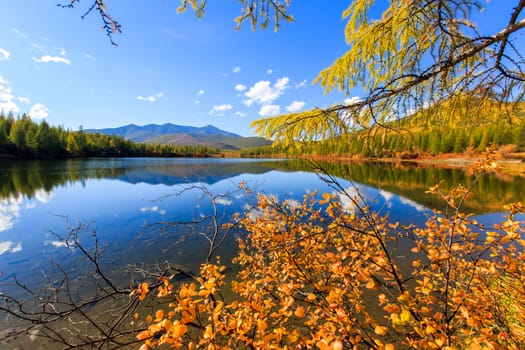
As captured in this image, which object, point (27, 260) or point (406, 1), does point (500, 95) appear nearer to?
point (406, 1)

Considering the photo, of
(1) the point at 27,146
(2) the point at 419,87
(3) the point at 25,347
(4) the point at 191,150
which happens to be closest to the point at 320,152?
(2) the point at 419,87

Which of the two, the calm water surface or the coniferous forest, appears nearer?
the calm water surface

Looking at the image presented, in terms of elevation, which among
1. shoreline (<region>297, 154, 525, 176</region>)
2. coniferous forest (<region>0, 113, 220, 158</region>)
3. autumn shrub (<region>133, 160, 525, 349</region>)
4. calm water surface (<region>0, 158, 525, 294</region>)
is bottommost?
calm water surface (<region>0, 158, 525, 294</region>)

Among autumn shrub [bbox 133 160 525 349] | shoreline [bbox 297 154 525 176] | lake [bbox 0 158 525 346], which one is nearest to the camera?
autumn shrub [bbox 133 160 525 349]

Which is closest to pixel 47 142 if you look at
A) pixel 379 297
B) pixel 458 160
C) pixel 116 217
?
pixel 116 217

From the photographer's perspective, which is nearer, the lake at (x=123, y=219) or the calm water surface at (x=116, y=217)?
the lake at (x=123, y=219)

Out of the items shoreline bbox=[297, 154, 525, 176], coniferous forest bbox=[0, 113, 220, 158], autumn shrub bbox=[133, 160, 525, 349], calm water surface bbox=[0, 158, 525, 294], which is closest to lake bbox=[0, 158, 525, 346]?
calm water surface bbox=[0, 158, 525, 294]

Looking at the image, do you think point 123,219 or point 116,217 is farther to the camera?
point 116,217

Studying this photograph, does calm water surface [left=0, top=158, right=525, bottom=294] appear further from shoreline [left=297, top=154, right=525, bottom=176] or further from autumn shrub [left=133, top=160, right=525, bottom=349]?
autumn shrub [left=133, top=160, right=525, bottom=349]

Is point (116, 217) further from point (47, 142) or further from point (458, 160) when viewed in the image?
point (47, 142)

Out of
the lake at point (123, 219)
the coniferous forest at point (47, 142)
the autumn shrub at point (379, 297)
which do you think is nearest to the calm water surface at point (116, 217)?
the lake at point (123, 219)

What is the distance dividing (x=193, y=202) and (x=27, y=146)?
81.0m

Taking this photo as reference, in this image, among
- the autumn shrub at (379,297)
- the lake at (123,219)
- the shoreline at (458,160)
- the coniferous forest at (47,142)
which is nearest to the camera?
the autumn shrub at (379,297)

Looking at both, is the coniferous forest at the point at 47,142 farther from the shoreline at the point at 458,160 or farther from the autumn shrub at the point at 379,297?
the shoreline at the point at 458,160
